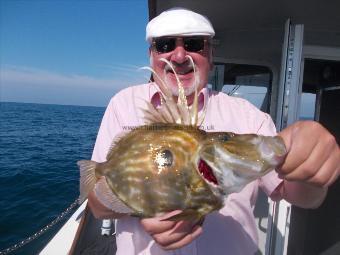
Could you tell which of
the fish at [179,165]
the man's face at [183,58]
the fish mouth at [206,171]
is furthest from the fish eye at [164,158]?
the man's face at [183,58]

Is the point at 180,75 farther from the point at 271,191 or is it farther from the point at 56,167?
the point at 56,167

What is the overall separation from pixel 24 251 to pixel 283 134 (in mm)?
7067

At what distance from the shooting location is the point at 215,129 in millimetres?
2453

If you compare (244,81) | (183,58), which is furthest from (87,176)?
(244,81)

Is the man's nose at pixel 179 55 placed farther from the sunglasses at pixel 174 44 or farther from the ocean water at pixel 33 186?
the ocean water at pixel 33 186

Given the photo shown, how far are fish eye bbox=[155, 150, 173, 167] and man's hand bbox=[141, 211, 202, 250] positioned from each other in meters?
0.27

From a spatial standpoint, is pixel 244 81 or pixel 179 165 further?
pixel 244 81

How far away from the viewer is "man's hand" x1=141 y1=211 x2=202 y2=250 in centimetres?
160

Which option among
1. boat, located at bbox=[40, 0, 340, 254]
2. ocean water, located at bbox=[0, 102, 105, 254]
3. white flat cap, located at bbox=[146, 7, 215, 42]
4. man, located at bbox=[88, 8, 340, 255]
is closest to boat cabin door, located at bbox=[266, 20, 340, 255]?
boat, located at bbox=[40, 0, 340, 254]

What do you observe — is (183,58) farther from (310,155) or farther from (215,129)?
(310,155)

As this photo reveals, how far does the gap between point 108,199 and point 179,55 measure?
1360 millimetres

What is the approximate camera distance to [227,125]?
8.14 feet

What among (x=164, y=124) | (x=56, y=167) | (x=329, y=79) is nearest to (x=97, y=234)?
(x=164, y=124)

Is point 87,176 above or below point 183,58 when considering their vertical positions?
below
